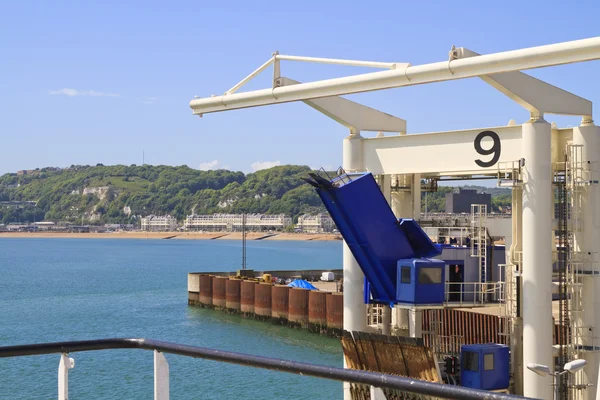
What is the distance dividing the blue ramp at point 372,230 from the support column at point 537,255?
2614 millimetres

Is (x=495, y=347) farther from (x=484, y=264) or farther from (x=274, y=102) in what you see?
(x=274, y=102)

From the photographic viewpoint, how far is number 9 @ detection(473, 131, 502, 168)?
18000 millimetres

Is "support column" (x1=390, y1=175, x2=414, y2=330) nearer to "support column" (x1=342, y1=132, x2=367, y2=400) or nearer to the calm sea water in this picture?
"support column" (x1=342, y1=132, x2=367, y2=400)

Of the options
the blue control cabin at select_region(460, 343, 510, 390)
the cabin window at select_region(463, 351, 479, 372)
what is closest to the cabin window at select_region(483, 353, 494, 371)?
the blue control cabin at select_region(460, 343, 510, 390)

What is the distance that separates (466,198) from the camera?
4312 cm

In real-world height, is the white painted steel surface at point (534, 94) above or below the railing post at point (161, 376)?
above

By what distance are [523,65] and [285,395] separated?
63.6 feet

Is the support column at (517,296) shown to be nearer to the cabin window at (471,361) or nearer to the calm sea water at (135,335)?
the cabin window at (471,361)

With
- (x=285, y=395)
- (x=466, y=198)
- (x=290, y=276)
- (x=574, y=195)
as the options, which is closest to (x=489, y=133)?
(x=574, y=195)

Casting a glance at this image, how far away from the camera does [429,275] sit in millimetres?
18328

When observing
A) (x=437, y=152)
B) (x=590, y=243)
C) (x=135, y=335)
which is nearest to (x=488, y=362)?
(x=590, y=243)

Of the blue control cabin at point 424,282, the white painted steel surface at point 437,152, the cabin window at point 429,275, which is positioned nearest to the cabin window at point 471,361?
the blue control cabin at point 424,282

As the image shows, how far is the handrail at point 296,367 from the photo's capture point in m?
3.43

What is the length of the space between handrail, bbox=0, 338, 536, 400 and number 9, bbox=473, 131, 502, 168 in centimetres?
1421
